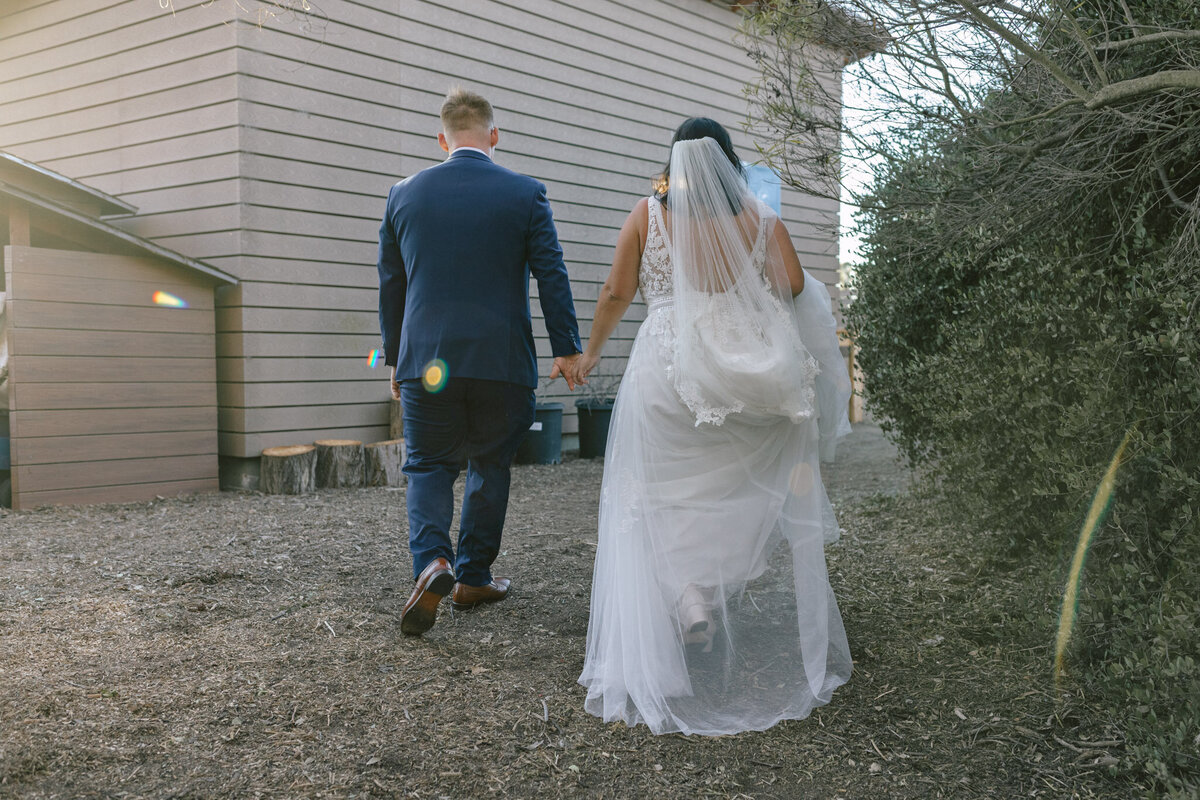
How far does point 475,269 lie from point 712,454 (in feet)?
3.79

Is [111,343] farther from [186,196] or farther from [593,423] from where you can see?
[593,423]

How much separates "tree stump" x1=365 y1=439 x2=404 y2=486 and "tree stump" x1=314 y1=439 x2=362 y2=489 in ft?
0.29

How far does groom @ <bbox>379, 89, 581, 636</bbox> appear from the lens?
355 centimetres

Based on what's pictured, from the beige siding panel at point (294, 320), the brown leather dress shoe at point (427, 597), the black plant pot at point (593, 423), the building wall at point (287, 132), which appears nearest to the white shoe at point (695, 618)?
the brown leather dress shoe at point (427, 597)

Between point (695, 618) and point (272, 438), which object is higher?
point (272, 438)

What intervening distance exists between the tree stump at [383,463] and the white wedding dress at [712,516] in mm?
4267

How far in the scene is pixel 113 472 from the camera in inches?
255

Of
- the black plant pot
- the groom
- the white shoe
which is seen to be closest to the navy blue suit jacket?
the groom

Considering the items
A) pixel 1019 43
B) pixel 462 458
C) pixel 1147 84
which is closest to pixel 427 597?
pixel 462 458

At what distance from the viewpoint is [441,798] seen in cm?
232

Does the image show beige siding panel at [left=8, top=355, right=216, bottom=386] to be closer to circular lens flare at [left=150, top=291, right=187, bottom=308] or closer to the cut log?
circular lens flare at [left=150, top=291, right=187, bottom=308]

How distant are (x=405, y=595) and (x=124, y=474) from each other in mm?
3468

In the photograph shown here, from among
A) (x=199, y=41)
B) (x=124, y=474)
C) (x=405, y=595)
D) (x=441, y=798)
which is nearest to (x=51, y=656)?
(x=405, y=595)

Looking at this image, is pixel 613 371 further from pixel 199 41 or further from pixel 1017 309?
pixel 1017 309
